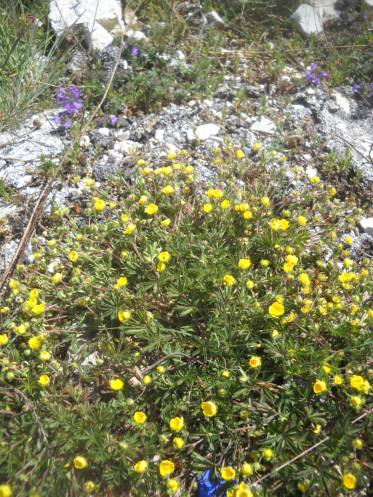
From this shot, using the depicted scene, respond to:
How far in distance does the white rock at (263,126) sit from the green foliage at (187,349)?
920 mm

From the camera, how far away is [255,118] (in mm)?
3912

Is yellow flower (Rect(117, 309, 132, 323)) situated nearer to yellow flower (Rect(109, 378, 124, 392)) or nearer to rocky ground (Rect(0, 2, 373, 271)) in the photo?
yellow flower (Rect(109, 378, 124, 392))

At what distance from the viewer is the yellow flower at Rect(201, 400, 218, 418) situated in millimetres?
2148

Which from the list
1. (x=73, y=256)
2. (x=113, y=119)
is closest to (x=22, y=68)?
(x=113, y=119)

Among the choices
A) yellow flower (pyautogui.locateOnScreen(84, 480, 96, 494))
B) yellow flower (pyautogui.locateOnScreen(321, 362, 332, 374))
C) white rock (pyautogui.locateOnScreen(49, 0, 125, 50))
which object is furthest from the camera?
white rock (pyautogui.locateOnScreen(49, 0, 125, 50))

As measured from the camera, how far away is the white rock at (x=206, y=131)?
3.77 m

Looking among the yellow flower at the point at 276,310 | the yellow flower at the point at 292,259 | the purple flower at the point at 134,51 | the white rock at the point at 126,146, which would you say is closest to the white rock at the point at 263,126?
the white rock at the point at 126,146

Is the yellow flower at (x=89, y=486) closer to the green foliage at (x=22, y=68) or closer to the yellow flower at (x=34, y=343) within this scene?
the yellow flower at (x=34, y=343)

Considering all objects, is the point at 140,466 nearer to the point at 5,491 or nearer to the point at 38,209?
the point at 5,491

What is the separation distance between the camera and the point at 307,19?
14.8 feet

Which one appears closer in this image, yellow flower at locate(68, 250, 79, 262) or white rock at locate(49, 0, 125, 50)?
yellow flower at locate(68, 250, 79, 262)

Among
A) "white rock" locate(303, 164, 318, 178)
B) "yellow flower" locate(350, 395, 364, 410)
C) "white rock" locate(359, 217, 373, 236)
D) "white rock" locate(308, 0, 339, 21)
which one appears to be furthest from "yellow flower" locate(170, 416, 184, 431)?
"white rock" locate(308, 0, 339, 21)

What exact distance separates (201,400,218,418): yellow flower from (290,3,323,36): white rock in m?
4.06

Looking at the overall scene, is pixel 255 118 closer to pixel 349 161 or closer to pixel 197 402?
pixel 349 161
